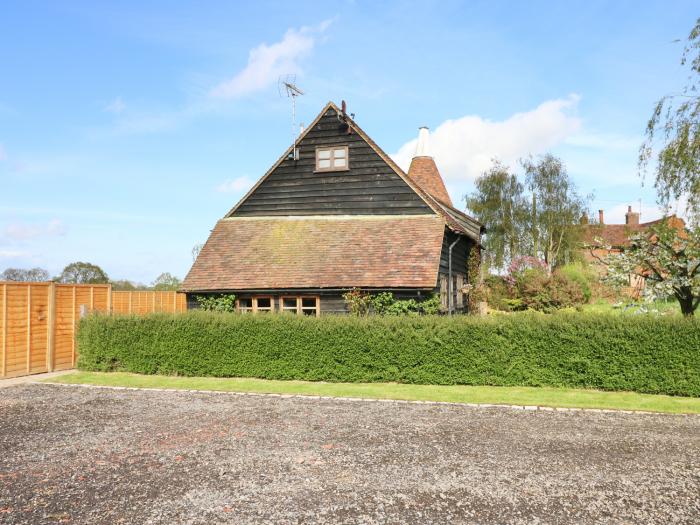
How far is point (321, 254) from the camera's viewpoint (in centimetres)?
2170

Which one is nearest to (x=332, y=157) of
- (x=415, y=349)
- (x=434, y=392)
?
(x=415, y=349)

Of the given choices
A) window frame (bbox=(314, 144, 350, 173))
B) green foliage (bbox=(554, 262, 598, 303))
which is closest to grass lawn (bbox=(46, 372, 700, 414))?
window frame (bbox=(314, 144, 350, 173))

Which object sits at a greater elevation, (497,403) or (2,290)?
(2,290)

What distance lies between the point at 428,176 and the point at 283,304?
13177mm

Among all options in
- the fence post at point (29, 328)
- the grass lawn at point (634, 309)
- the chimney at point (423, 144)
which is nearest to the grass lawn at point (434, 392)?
the fence post at point (29, 328)

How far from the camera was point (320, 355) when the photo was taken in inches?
601

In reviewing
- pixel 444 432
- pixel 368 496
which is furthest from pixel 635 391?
pixel 368 496

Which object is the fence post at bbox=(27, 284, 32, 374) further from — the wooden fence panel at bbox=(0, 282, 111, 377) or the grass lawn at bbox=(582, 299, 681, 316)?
the grass lawn at bbox=(582, 299, 681, 316)

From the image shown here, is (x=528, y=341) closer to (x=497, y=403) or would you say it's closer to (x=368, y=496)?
(x=497, y=403)

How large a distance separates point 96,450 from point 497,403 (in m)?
8.10

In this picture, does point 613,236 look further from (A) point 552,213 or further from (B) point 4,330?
(B) point 4,330

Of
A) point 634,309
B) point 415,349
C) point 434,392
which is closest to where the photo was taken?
point 434,392

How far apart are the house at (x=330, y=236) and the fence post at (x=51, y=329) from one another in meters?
5.47

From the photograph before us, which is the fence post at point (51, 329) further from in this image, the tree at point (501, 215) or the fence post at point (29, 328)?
the tree at point (501, 215)
